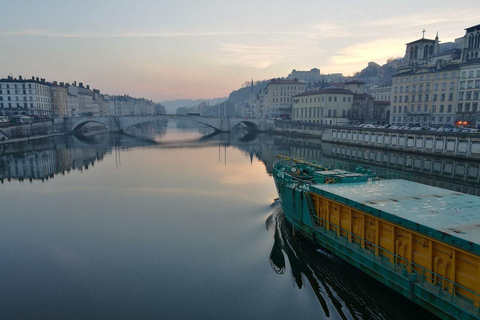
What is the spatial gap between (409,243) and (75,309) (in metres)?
12.5

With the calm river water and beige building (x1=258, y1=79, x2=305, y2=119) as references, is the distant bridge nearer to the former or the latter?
beige building (x1=258, y1=79, x2=305, y2=119)

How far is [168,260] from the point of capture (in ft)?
50.9

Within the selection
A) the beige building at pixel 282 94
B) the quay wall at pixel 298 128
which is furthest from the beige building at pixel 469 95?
the beige building at pixel 282 94

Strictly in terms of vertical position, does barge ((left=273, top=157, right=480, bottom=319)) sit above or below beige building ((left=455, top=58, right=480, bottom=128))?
below

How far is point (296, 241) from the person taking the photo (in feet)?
56.6

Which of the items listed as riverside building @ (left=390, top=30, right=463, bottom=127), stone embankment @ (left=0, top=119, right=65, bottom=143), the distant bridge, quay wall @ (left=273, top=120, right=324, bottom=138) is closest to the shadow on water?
riverside building @ (left=390, top=30, right=463, bottom=127)

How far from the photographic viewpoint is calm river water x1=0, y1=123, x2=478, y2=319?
39.3 feet

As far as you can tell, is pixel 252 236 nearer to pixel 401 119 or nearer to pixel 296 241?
pixel 296 241

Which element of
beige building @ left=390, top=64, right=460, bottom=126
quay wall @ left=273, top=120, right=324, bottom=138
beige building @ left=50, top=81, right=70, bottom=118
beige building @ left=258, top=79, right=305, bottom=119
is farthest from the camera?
beige building @ left=258, top=79, right=305, bottom=119

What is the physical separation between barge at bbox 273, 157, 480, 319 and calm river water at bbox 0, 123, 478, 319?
150cm

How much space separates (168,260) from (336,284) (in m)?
7.99

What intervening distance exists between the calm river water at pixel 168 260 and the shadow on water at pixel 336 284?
41 millimetres

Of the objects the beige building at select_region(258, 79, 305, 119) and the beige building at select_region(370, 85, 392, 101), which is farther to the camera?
the beige building at select_region(258, 79, 305, 119)

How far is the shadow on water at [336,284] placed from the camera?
11414 mm
